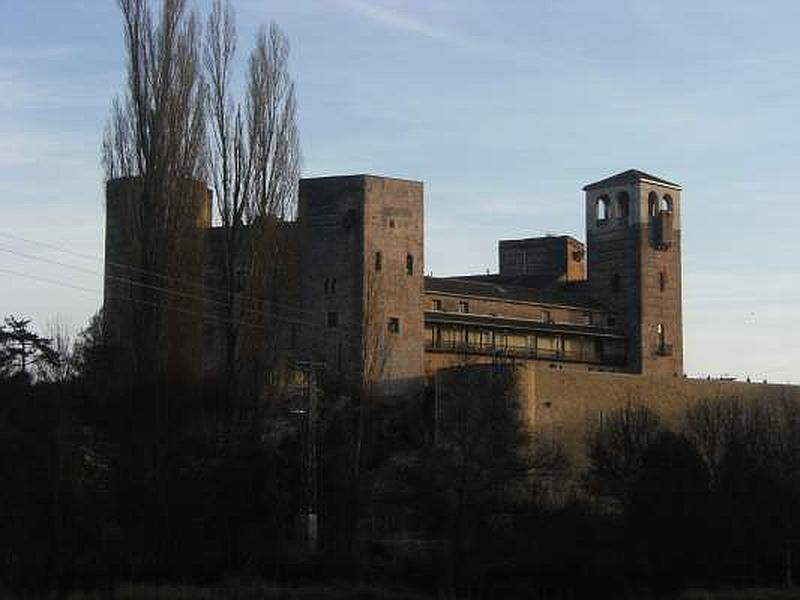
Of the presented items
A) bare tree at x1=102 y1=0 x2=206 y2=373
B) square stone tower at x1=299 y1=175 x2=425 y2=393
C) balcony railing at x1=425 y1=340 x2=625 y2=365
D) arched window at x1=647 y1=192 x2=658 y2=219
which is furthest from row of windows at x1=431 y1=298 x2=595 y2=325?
Result: bare tree at x1=102 y1=0 x2=206 y2=373

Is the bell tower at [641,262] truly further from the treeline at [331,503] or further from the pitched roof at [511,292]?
the treeline at [331,503]

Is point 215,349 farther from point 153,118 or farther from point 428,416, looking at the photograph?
point 428,416

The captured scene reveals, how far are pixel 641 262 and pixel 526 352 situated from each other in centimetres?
840

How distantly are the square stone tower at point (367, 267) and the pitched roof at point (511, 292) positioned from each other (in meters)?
4.84

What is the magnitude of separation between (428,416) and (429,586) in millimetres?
21979

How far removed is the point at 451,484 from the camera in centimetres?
4222

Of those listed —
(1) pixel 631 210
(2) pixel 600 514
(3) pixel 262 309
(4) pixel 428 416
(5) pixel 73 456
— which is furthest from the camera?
(1) pixel 631 210

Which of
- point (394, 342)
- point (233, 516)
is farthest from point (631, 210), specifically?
point (233, 516)

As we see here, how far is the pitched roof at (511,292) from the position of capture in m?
64.8

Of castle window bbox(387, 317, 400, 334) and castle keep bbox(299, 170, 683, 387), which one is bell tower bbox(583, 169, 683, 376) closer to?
castle keep bbox(299, 170, 683, 387)

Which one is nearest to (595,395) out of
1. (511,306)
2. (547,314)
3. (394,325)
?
(394,325)

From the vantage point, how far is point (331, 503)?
127 feet

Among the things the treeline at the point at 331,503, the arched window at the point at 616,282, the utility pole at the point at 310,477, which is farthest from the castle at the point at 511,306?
the utility pole at the point at 310,477

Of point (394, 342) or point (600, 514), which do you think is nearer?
point (600, 514)
